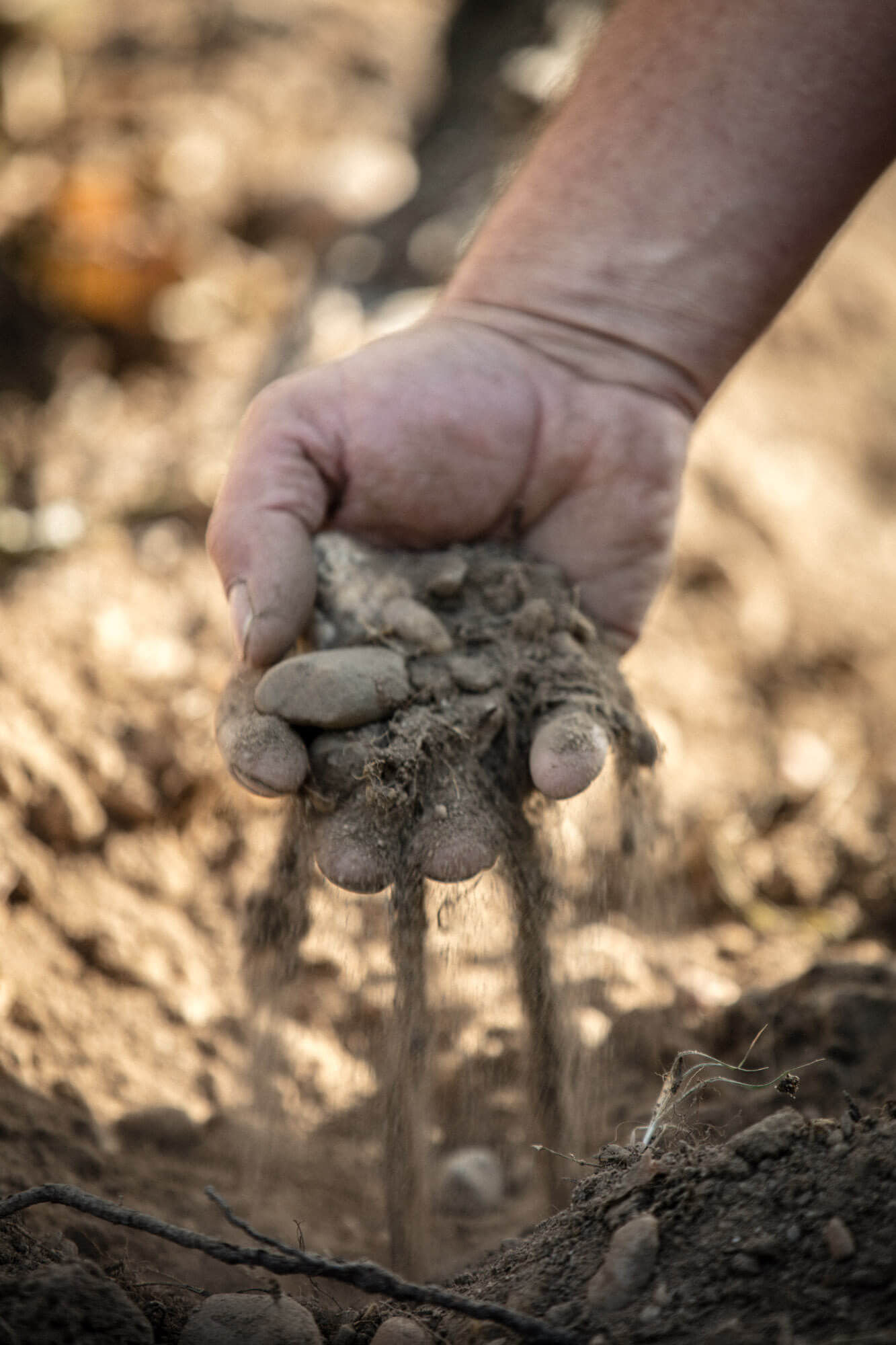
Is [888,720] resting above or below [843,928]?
above

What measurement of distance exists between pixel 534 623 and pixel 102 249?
263cm

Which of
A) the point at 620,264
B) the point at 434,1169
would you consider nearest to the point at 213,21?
the point at 620,264

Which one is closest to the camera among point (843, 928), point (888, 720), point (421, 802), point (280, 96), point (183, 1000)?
point (421, 802)

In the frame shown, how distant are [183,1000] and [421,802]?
94cm

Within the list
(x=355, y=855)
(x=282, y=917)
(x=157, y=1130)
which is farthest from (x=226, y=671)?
(x=355, y=855)

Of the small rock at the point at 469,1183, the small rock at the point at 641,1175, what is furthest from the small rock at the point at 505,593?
the small rock at the point at 469,1183

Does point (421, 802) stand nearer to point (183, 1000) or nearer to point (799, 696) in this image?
point (183, 1000)

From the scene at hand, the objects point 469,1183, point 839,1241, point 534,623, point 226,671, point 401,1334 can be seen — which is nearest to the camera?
point 839,1241

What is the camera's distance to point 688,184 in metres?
1.70

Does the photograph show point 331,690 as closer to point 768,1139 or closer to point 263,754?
point 263,754

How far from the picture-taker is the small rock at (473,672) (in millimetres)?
1414

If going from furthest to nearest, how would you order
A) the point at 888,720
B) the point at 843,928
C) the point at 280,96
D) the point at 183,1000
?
1. the point at 280,96
2. the point at 888,720
3. the point at 843,928
4. the point at 183,1000

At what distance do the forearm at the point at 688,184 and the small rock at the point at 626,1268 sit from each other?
1389mm

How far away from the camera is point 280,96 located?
13.9ft
